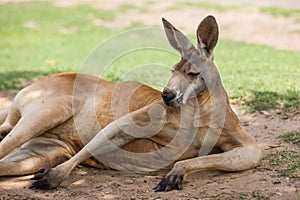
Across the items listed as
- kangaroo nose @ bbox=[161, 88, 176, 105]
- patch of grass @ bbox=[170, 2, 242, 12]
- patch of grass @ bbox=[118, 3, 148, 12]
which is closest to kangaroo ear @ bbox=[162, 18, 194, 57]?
kangaroo nose @ bbox=[161, 88, 176, 105]

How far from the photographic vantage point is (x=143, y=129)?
473cm

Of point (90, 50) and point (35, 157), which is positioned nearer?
point (35, 157)

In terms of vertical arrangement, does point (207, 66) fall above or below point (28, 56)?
above

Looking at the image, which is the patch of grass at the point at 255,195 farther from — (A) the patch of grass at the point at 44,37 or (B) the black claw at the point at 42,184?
(A) the patch of grass at the point at 44,37

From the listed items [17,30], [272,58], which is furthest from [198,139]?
[17,30]

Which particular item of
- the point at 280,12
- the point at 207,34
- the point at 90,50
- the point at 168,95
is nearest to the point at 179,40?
the point at 207,34

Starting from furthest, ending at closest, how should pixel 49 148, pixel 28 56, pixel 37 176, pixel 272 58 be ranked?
pixel 28 56, pixel 272 58, pixel 49 148, pixel 37 176

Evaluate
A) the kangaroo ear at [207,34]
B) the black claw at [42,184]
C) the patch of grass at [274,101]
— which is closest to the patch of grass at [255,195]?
the kangaroo ear at [207,34]

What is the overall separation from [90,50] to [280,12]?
17.7 ft

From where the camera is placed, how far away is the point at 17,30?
1538 centimetres

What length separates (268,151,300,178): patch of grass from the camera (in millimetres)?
4508

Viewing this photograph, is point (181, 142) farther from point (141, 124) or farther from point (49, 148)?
point (49, 148)

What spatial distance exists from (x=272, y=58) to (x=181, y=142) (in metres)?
6.35

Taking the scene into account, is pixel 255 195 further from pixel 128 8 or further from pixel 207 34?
pixel 128 8
